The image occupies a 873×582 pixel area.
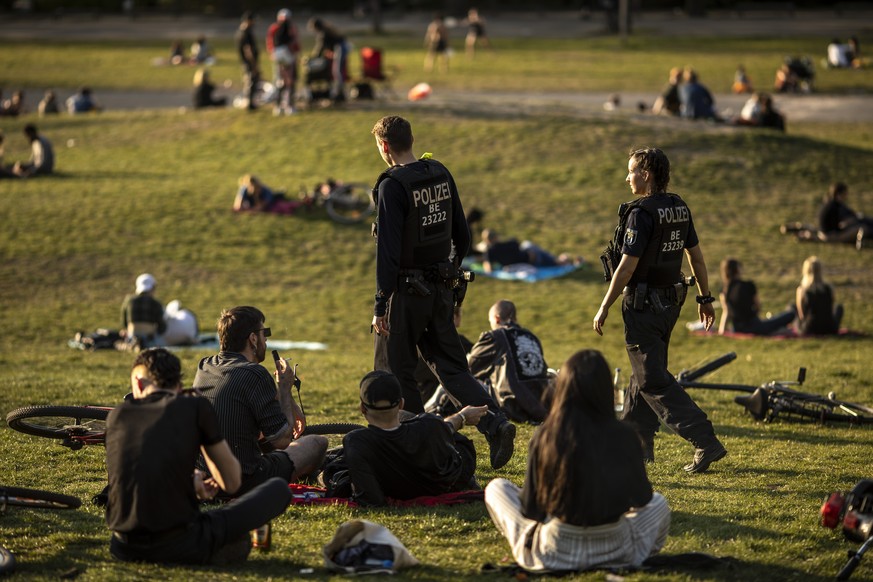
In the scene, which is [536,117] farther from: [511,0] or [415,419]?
[511,0]

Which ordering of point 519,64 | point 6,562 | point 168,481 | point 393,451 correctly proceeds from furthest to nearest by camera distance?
point 519,64 → point 393,451 → point 6,562 → point 168,481

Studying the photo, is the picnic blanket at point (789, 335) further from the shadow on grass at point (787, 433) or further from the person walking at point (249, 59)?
the person walking at point (249, 59)

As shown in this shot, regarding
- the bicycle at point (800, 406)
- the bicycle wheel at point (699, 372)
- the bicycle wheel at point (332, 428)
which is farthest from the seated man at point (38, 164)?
the bicycle wheel at point (332, 428)

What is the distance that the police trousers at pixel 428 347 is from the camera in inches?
337

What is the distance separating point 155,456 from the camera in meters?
6.21

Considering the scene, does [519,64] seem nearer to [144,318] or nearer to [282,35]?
[282,35]

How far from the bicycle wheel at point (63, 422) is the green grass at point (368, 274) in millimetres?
210

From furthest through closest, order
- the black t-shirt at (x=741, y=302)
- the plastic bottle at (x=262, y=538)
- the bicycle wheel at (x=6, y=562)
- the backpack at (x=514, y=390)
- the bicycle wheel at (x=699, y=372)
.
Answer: the black t-shirt at (x=741, y=302), the bicycle wheel at (x=699, y=372), the backpack at (x=514, y=390), the plastic bottle at (x=262, y=538), the bicycle wheel at (x=6, y=562)

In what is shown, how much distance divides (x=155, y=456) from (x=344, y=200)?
17.6 m

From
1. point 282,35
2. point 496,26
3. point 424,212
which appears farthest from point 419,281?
point 496,26

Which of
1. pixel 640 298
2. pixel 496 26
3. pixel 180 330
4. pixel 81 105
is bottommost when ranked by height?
pixel 180 330

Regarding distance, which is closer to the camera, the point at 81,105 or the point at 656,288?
the point at 656,288

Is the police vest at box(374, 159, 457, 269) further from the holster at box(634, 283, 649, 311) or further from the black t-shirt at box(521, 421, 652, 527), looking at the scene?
the black t-shirt at box(521, 421, 652, 527)

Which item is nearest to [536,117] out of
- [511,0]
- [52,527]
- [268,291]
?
[268,291]
